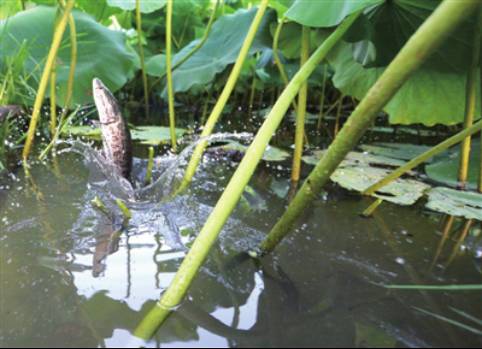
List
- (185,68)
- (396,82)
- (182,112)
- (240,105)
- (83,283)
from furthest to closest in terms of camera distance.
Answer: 1. (240,105)
2. (182,112)
3. (185,68)
4. (83,283)
5. (396,82)

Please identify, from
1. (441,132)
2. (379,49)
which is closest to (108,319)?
(379,49)

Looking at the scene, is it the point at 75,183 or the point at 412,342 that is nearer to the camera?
the point at 412,342

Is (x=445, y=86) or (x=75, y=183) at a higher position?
(x=445, y=86)

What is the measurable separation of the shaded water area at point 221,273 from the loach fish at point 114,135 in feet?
0.15

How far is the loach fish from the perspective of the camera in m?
1.30

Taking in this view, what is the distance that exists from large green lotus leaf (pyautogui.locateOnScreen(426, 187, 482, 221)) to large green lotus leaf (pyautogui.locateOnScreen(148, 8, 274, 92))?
1066 millimetres

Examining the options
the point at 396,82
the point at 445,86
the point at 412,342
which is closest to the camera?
the point at 396,82

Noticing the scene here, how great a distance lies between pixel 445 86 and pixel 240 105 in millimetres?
2557

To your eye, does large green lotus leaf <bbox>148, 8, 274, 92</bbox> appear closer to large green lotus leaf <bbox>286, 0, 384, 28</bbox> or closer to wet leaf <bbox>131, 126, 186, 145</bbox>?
wet leaf <bbox>131, 126, 186, 145</bbox>

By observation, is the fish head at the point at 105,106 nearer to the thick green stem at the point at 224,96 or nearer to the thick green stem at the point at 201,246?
the thick green stem at the point at 224,96

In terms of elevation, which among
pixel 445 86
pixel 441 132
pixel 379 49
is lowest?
pixel 441 132

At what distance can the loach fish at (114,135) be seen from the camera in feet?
4.27

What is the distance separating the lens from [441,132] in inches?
112

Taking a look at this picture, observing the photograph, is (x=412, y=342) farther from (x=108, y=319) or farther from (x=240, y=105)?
(x=240, y=105)
